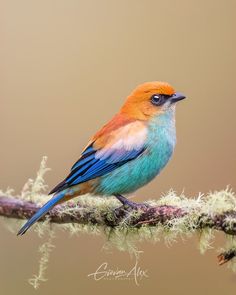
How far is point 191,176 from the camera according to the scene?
23.2 ft

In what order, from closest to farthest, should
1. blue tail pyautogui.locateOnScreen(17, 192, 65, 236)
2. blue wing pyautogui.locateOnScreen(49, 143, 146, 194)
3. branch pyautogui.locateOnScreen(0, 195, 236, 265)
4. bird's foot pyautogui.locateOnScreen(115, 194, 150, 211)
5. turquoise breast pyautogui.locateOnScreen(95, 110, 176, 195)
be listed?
1. branch pyautogui.locateOnScreen(0, 195, 236, 265)
2. bird's foot pyautogui.locateOnScreen(115, 194, 150, 211)
3. blue tail pyautogui.locateOnScreen(17, 192, 65, 236)
4. blue wing pyautogui.locateOnScreen(49, 143, 146, 194)
5. turquoise breast pyautogui.locateOnScreen(95, 110, 176, 195)

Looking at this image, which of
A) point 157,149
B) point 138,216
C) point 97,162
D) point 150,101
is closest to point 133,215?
point 138,216

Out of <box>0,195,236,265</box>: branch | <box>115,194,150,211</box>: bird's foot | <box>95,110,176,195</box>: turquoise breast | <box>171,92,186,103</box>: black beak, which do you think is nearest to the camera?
<box>0,195,236,265</box>: branch

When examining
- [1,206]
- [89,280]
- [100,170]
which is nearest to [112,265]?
[89,280]

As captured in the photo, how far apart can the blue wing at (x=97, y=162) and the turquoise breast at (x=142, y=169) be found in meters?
0.04

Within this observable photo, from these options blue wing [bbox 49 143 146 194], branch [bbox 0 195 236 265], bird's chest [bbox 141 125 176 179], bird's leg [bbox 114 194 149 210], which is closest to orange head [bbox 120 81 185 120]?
bird's chest [bbox 141 125 176 179]

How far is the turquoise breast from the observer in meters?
5.22

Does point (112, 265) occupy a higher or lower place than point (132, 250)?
lower

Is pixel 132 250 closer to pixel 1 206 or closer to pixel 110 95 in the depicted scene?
pixel 1 206

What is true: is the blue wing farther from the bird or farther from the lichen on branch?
the lichen on branch

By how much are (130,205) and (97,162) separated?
19.5 inches

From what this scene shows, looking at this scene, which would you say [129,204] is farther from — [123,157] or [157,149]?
[157,149]

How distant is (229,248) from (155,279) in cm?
255

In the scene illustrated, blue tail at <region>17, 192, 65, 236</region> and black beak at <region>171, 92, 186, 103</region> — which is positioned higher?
black beak at <region>171, 92, 186, 103</region>
